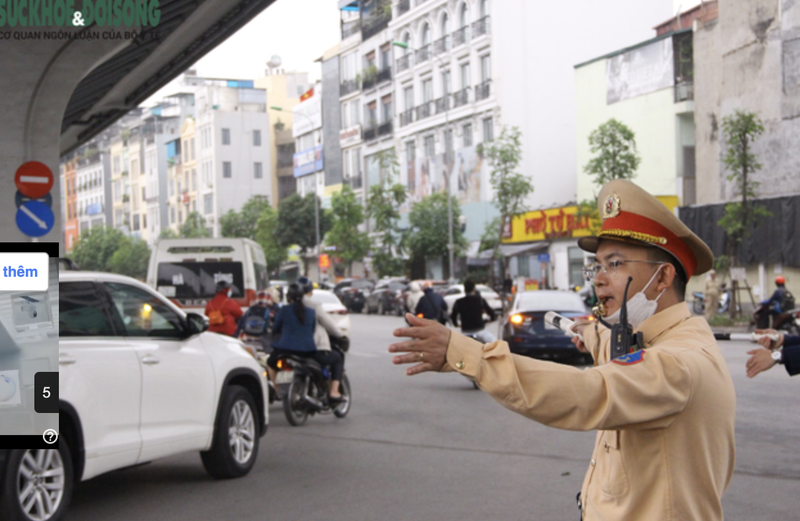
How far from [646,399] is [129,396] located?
5136mm

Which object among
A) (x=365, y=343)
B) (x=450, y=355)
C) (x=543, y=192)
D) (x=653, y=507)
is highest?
(x=543, y=192)

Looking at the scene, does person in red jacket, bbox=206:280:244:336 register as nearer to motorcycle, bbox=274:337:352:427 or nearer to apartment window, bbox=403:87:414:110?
motorcycle, bbox=274:337:352:427

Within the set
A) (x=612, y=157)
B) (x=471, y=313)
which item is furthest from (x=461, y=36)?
(x=471, y=313)

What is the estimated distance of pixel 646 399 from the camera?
234 centimetres

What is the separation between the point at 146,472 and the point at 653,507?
7003 millimetres

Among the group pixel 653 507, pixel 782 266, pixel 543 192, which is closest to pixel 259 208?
pixel 543 192

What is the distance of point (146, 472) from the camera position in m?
8.76

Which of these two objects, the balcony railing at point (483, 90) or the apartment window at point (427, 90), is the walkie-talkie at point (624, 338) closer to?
the balcony railing at point (483, 90)

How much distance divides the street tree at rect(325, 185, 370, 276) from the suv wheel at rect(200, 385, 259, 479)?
4776 centimetres

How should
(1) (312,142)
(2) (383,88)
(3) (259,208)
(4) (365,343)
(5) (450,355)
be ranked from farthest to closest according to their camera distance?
(3) (259,208) → (1) (312,142) → (2) (383,88) → (4) (365,343) → (5) (450,355)

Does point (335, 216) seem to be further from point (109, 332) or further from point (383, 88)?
point (109, 332)

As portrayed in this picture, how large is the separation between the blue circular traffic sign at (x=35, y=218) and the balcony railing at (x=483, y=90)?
1575 inches

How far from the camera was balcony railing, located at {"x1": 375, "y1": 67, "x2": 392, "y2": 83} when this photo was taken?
60.7 metres

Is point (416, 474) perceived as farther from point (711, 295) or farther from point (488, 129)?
point (488, 129)
